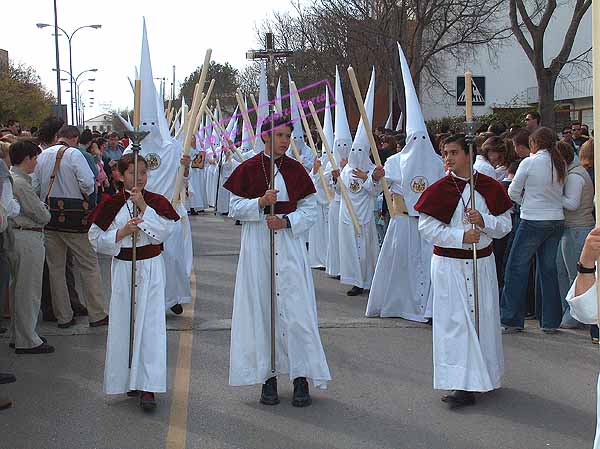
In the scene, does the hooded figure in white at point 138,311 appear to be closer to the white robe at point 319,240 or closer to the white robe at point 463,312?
the white robe at point 463,312

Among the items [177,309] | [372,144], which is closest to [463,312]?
[372,144]

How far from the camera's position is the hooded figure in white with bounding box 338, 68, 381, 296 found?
1045 cm

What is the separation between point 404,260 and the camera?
9.19 m

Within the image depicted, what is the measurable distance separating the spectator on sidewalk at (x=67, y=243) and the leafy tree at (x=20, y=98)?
2771 centimetres

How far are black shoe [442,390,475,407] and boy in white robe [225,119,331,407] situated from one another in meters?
0.86

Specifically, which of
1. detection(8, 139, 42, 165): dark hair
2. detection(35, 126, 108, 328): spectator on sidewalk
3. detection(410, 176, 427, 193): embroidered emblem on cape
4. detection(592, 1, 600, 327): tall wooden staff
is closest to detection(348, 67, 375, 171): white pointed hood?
detection(410, 176, 427, 193): embroidered emblem on cape

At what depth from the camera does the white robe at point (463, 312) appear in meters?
5.92

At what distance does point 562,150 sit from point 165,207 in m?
4.08

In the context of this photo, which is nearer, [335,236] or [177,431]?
[177,431]

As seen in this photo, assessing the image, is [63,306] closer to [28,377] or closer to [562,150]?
[28,377]

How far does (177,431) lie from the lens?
5.49 metres

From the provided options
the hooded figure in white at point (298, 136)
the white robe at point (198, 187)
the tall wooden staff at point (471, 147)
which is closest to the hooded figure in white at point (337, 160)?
the hooded figure in white at point (298, 136)

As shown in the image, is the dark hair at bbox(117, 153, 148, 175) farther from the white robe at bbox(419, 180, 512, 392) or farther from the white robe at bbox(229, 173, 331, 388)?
the white robe at bbox(419, 180, 512, 392)

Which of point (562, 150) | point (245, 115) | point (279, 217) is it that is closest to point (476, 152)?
point (562, 150)
